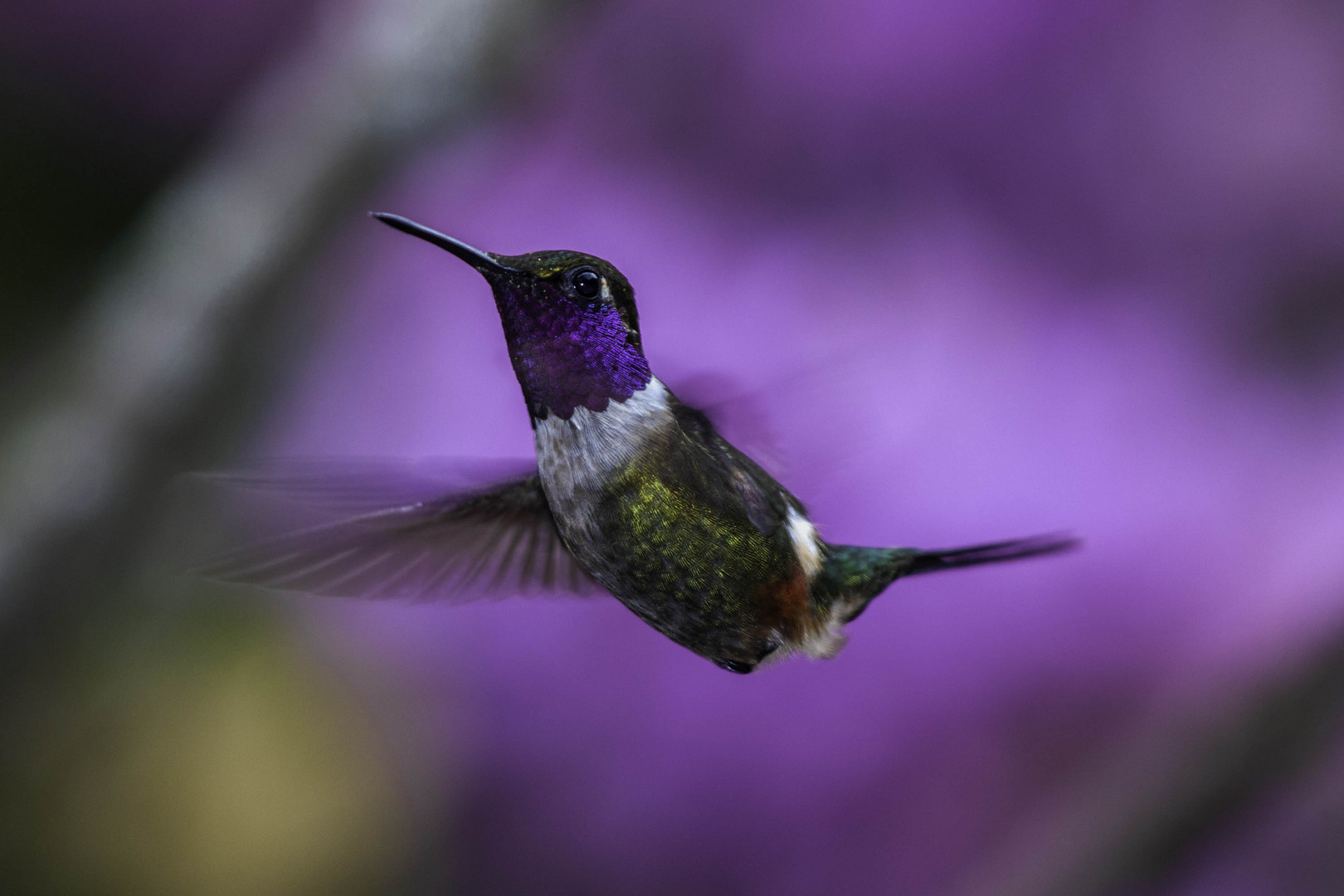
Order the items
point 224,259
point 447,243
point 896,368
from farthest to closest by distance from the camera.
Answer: point 896,368 → point 224,259 → point 447,243

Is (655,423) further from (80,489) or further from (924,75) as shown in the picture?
(924,75)

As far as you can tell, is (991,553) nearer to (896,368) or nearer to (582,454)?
(582,454)

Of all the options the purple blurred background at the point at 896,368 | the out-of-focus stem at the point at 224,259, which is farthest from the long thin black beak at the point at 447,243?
the purple blurred background at the point at 896,368

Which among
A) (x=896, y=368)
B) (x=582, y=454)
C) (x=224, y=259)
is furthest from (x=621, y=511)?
(x=896, y=368)

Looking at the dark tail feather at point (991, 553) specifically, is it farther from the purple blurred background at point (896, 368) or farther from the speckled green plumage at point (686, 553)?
the purple blurred background at point (896, 368)

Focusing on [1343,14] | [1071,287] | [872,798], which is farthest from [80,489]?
[1343,14]

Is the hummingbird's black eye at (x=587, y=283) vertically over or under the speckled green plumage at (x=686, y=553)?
over

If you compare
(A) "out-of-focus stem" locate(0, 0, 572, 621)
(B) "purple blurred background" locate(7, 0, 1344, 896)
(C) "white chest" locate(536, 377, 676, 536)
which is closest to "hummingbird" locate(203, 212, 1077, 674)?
(C) "white chest" locate(536, 377, 676, 536)

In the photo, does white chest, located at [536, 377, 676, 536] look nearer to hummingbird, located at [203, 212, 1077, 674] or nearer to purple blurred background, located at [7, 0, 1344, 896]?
hummingbird, located at [203, 212, 1077, 674]
